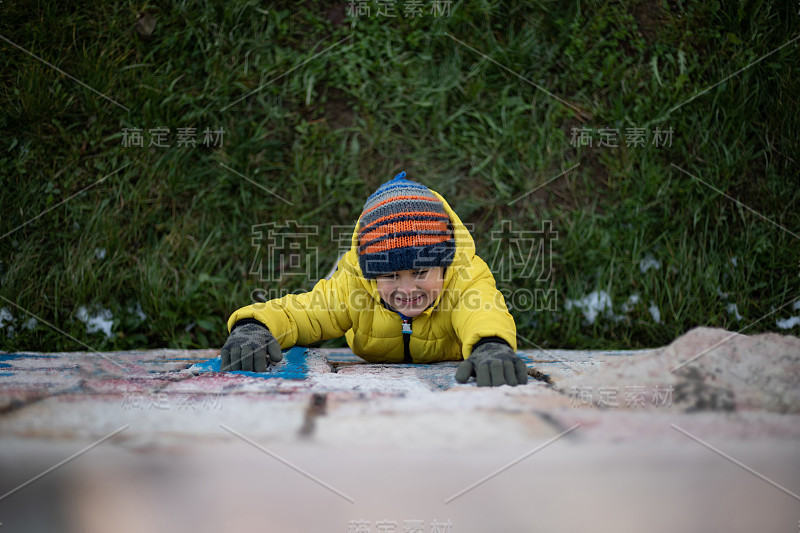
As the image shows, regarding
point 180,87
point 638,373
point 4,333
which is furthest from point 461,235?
point 4,333

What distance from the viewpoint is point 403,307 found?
6.47ft

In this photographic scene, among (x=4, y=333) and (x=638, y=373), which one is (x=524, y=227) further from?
(x=4, y=333)

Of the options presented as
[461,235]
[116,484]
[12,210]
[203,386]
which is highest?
[12,210]

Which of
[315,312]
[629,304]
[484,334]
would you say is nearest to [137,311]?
[315,312]

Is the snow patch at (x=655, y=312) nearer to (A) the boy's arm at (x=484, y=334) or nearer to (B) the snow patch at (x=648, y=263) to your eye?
(B) the snow patch at (x=648, y=263)

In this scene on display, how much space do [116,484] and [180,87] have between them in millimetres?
2555

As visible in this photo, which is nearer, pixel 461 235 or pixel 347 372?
pixel 347 372

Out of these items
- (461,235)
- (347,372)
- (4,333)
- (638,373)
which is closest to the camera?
(638,373)

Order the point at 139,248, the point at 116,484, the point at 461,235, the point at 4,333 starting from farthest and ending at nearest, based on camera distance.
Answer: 1. the point at 139,248
2. the point at 4,333
3. the point at 461,235
4. the point at 116,484

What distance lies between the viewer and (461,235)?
7.05 ft

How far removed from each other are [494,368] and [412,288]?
1.38ft

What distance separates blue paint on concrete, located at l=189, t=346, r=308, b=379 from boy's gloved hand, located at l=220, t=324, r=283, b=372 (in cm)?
3

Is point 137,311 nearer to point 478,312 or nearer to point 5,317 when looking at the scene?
point 5,317

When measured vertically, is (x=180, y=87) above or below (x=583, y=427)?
above
